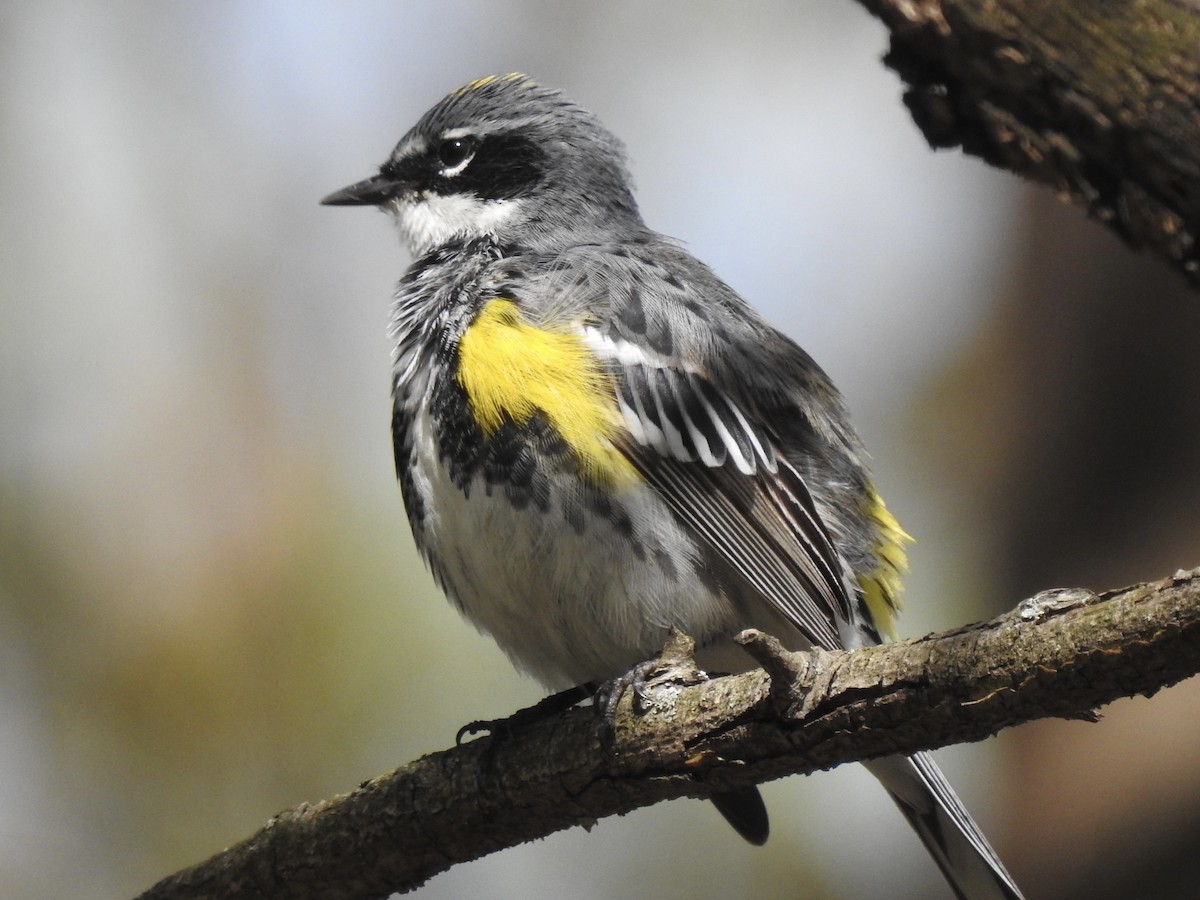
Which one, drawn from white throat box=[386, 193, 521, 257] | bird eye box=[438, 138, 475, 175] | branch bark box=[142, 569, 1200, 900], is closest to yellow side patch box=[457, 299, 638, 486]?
branch bark box=[142, 569, 1200, 900]

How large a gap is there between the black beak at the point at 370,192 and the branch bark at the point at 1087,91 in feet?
10.1

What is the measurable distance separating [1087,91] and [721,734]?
187 centimetres

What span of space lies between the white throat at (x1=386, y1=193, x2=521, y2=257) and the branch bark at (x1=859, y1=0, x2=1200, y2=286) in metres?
2.49

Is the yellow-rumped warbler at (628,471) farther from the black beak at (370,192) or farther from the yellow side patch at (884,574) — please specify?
the black beak at (370,192)

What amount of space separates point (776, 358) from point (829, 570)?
34.9 inches

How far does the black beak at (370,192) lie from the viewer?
19.2 feet

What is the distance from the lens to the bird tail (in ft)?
14.7

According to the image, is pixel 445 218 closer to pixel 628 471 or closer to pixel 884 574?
pixel 628 471

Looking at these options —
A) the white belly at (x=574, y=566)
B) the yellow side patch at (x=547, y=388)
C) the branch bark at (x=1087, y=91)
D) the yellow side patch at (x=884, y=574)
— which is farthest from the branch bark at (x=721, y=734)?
the yellow side patch at (x=884, y=574)

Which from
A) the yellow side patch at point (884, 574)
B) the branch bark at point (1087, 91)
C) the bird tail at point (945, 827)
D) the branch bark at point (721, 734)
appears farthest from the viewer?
the yellow side patch at point (884, 574)

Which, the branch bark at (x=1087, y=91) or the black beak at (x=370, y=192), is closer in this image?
the branch bark at (x=1087, y=91)

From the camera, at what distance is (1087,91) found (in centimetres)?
311

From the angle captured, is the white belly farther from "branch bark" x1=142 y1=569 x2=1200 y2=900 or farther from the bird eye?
the bird eye

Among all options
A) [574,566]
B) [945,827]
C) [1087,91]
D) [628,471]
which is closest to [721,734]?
[574,566]
